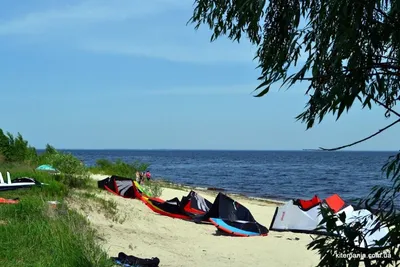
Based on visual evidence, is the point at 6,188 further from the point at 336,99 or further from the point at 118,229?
the point at 336,99

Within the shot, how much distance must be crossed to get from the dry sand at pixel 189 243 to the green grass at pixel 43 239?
51.2 inches

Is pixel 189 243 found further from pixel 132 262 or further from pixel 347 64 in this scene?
pixel 347 64

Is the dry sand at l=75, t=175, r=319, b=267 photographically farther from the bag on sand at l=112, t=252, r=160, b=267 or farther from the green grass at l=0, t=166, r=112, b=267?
the green grass at l=0, t=166, r=112, b=267

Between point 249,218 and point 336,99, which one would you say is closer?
point 336,99

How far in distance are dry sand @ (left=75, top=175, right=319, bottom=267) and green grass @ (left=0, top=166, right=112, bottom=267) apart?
1300mm

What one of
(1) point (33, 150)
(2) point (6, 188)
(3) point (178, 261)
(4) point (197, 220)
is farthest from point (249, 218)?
(1) point (33, 150)

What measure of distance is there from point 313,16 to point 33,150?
24.6 metres

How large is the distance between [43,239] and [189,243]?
17.3 feet

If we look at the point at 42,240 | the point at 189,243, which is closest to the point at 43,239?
the point at 42,240

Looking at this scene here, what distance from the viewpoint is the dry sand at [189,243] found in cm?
997

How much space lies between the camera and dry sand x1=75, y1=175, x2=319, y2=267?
392 inches

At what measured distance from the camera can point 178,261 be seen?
9516 millimetres

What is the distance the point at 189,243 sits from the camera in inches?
467

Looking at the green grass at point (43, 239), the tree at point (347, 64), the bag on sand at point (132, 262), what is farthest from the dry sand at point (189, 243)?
the tree at point (347, 64)
